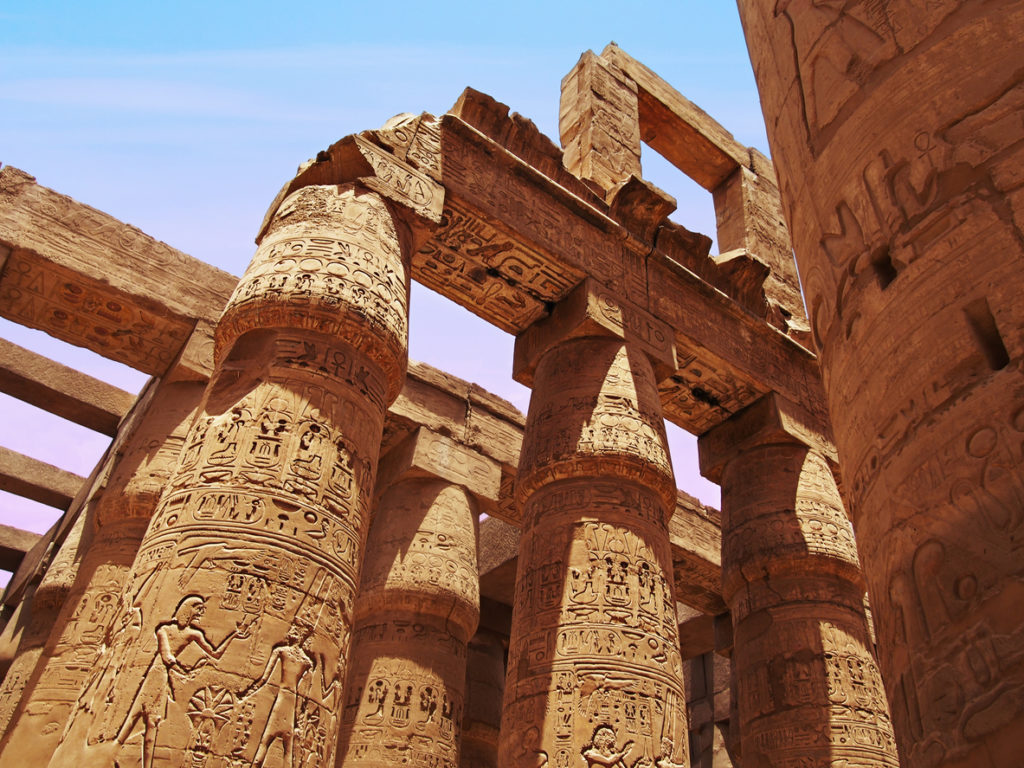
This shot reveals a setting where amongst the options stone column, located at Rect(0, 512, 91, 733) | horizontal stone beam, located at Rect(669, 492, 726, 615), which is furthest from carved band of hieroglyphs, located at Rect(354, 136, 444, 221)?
horizontal stone beam, located at Rect(669, 492, 726, 615)

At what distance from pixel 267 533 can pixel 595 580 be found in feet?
7.93

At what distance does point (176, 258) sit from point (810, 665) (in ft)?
21.7

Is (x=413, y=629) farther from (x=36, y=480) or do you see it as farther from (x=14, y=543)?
(x=14, y=543)

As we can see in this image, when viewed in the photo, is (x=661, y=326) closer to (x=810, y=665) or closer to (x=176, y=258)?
(x=810, y=665)

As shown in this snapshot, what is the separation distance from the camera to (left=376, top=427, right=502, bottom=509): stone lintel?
8.86 m

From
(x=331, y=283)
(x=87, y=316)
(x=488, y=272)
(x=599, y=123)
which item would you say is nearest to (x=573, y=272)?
(x=488, y=272)

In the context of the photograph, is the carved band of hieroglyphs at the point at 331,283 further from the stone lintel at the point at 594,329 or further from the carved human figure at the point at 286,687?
the stone lintel at the point at 594,329

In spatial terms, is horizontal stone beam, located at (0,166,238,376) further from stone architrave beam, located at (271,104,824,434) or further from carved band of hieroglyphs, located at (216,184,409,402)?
carved band of hieroglyphs, located at (216,184,409,402)

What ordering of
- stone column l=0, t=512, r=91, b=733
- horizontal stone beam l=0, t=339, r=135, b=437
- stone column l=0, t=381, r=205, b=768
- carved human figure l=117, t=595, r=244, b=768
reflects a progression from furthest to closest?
horizontal stone beam l=0, t=339, r=135, b=437
stone column l=0, t=512, r=91, b=733
stone column l=0, t=381, r=205, b=768
carved human figure l=117, t=595, r=244, b=768

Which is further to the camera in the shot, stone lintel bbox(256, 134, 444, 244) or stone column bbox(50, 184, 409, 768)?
stone lintel bbox(256, 134, 444, 244)

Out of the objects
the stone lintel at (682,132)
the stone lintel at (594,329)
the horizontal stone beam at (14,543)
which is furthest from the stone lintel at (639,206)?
the horizontal stone beam at (14,543)

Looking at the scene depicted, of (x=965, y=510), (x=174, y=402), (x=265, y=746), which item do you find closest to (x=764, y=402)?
(x=174, y=402)

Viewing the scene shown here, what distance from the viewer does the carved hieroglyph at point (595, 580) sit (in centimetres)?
500

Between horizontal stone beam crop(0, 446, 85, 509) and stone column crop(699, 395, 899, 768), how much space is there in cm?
1061
